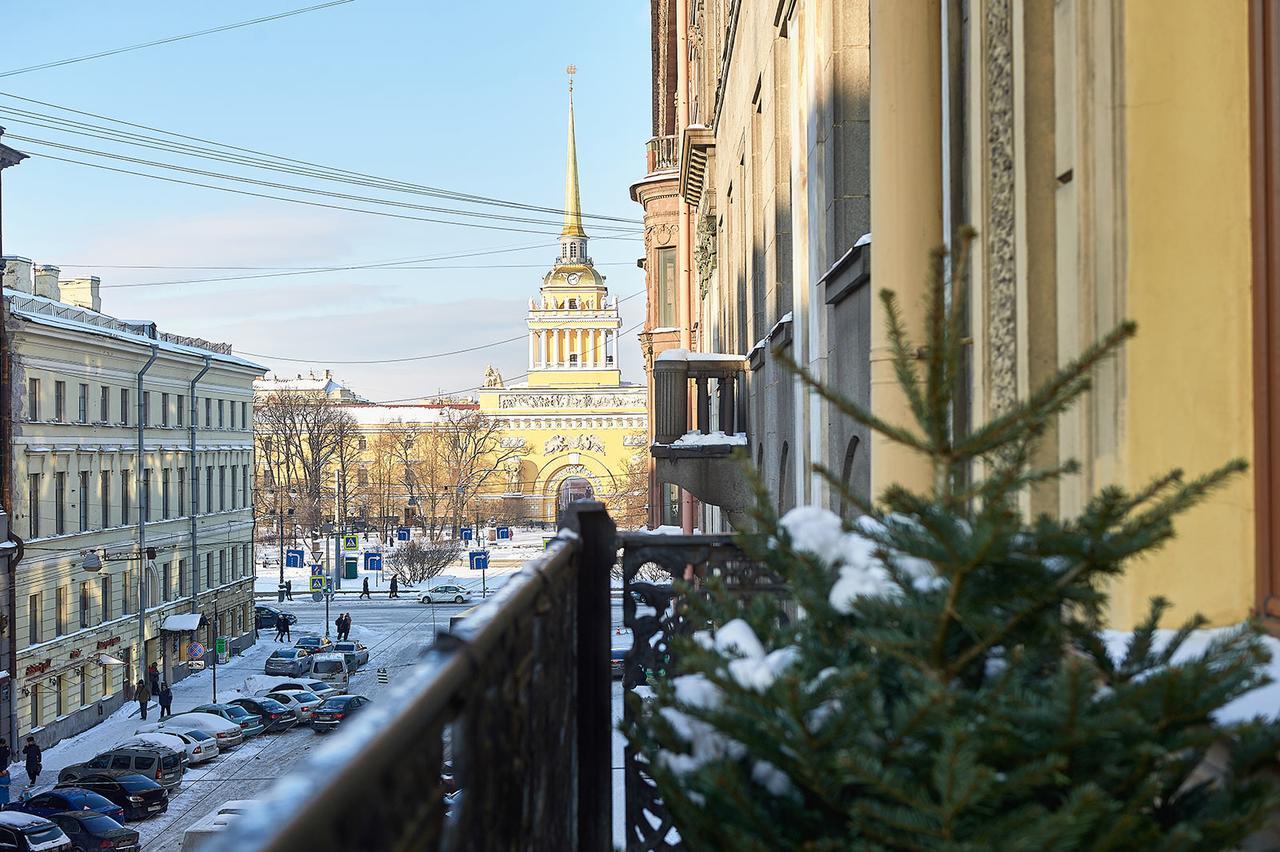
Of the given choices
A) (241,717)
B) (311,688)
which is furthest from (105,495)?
(241,717)

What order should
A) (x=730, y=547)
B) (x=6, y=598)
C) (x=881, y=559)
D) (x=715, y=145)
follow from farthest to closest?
1. (x=6, y=598)
2. (x=715, y=145)
3. (x=730, y=547)
4. (x=881, y=559)

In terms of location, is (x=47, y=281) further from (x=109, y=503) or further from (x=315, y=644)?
(x=315, y=644)

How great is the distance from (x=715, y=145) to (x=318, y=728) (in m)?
17.8

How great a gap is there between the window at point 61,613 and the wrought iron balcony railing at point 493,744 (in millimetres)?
33620

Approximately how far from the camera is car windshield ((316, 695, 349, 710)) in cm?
3094

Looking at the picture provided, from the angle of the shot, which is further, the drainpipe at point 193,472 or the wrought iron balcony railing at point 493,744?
the drainpipe at point 193,472

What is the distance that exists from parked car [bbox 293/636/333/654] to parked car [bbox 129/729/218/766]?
1232 cm

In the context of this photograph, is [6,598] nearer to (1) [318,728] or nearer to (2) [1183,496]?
(1) [318,728]

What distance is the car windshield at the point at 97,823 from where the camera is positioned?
67.1 feet

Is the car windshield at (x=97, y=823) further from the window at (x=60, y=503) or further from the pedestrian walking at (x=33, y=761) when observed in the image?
the window at (x=60, y=503)

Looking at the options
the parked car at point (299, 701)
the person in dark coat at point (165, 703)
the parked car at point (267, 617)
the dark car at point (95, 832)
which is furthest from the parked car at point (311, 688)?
the parked car at point (267, 617)

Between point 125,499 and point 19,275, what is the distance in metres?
7.21

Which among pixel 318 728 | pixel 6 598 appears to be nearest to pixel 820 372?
pixel 318 728

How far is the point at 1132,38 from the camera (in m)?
3.27
